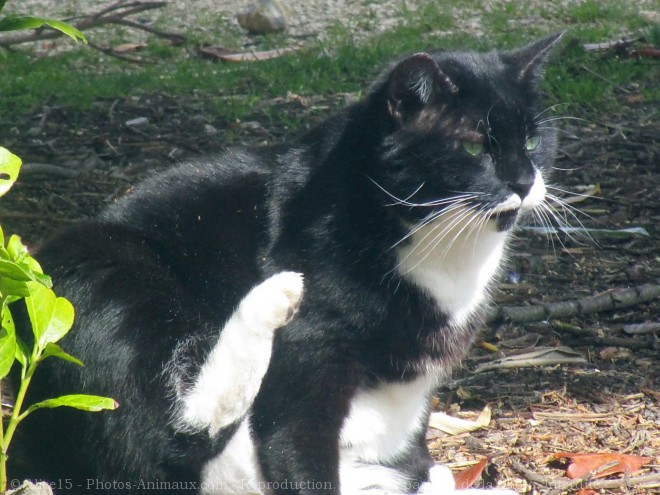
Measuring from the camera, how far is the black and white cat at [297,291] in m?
2.60

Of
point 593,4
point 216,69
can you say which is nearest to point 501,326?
point 216,69

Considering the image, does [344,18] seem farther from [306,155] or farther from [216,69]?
[306,155]

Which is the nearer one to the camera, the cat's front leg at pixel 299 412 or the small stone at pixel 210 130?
the cat's front leg at pixel 299 412

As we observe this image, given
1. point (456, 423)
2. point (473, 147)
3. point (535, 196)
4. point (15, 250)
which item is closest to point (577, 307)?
point (456, 423)

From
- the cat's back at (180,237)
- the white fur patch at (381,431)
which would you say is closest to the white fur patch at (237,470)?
the white fur patch at (381,431)

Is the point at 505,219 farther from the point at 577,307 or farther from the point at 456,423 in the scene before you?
the point at 577,307

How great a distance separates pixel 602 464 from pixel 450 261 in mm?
822

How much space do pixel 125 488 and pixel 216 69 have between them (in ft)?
15.6

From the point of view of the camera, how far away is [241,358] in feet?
8.44

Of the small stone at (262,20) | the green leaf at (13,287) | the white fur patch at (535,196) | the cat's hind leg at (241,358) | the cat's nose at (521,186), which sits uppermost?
the green leaf at (13,287)

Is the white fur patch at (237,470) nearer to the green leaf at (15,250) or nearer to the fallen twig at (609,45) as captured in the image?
the green leaf at (15,250)

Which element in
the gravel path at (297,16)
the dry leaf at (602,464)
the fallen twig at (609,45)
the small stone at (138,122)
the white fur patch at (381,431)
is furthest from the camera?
the gravel path at (297,16)

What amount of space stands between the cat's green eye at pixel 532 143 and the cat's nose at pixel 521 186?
0.66 feet

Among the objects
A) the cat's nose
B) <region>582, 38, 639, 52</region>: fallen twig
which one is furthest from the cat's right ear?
<region>582, 38, 639, 52</region>: fallen twig
